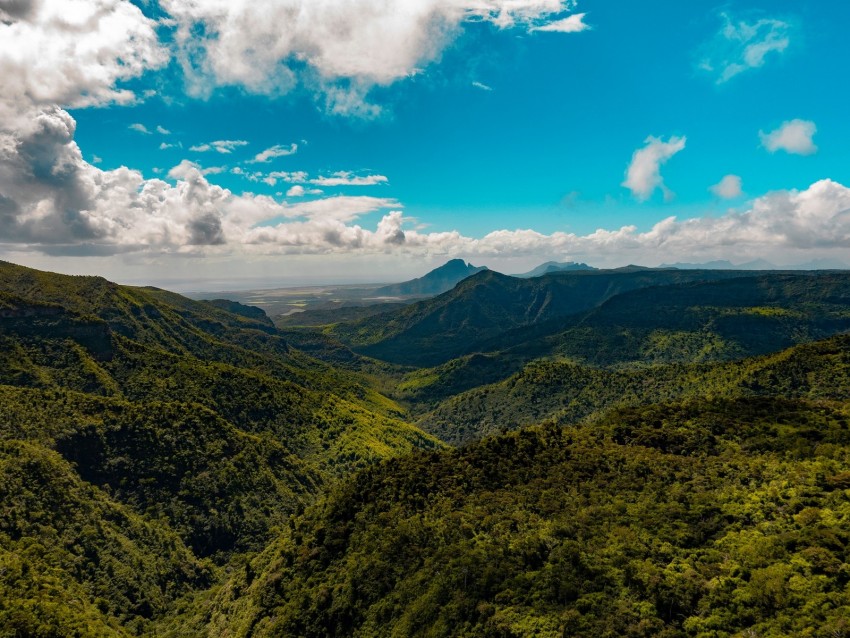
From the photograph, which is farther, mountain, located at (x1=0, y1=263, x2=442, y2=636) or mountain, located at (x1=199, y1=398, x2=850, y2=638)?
mountain, located at (x1=0, y1=263, x2=442, y2=636)

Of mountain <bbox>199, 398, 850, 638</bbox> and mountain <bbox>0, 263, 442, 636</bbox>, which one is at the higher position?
mountain <bbox>199, 398, 850, 638</bbox>

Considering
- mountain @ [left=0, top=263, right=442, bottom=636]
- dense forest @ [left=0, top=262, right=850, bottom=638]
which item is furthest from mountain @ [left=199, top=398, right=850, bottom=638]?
mountain @ [left=0, top=263, right=442, bottom=636]

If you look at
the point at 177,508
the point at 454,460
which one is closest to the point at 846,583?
the point at 454,460

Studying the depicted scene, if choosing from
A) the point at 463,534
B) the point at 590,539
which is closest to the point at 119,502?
the point at 463,534

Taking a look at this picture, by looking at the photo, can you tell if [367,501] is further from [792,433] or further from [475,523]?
[792,433]

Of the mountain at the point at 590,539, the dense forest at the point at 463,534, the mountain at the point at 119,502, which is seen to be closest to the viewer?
the mountain at the point at 590,539

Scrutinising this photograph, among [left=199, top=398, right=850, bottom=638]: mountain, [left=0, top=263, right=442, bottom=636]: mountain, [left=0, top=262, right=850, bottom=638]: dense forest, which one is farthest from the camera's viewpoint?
[left=0, top=263, right=442, bottom=636]: mountain

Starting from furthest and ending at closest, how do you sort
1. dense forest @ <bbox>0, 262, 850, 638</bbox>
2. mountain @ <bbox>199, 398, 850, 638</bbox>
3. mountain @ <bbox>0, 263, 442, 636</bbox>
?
mountain @ <bbox>0, 263, 442, 636</bbox>
dense forest @ <bbox>0, 262, 850, 638</bbox>
mountain @ <bbox>199, 398, 850, 638</bbox>

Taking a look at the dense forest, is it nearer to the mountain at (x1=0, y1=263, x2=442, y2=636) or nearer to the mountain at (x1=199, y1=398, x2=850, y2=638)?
the mountain at (x1=199, y1=398, x2=850, y2=638)

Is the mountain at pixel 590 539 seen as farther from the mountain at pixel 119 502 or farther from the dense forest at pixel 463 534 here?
the mountain at pixel 119 502

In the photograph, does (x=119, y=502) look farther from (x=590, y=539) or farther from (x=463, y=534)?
(x=590, y=539)

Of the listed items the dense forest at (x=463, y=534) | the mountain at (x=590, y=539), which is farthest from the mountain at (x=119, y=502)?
the mountain at (x=590, y=539)
